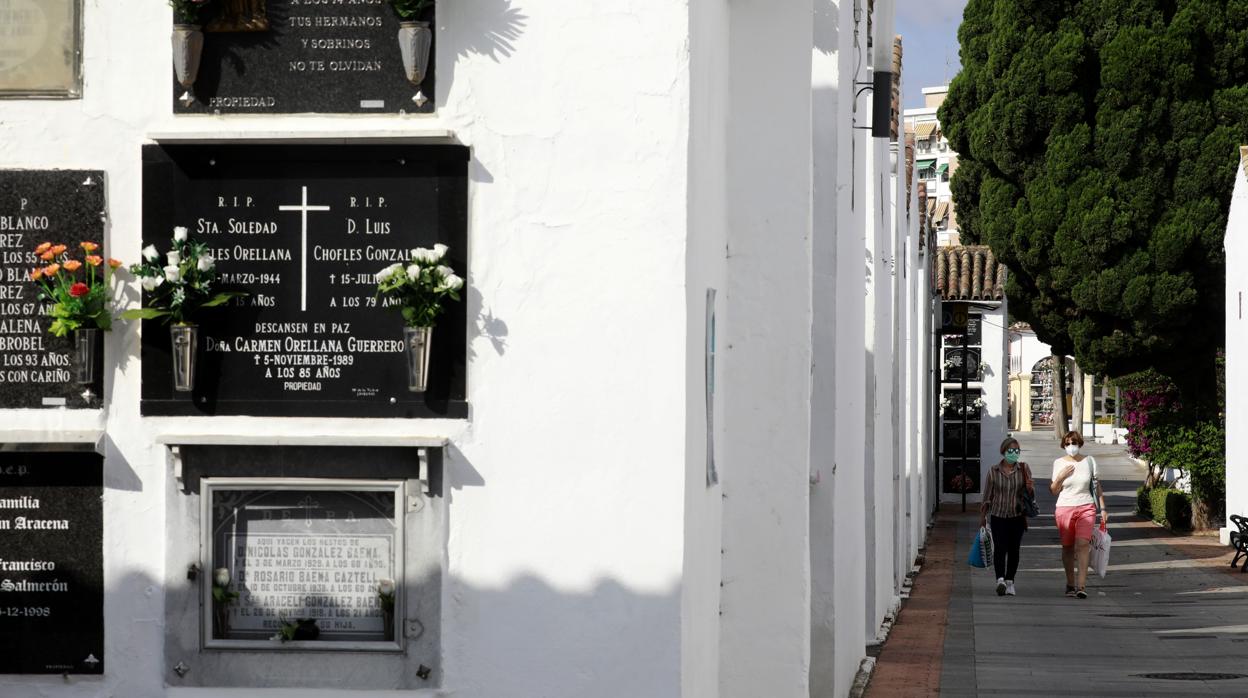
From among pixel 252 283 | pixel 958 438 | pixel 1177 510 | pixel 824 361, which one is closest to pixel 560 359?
pixel 252 283

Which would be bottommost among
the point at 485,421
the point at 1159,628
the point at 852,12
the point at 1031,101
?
the point at 1159,628

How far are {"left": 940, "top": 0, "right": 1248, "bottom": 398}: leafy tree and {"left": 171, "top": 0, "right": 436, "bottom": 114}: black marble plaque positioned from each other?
78.1 ft

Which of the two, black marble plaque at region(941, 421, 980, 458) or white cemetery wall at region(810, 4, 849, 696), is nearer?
white cemetery wall at region(810, 4, 849, 696)

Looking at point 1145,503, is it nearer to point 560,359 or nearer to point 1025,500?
point 1025,500

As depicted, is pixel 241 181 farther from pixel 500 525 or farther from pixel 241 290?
pixel 500 525

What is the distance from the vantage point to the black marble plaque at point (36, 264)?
254 inches

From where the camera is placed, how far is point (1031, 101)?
97.0 ft

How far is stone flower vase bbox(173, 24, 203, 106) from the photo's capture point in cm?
629

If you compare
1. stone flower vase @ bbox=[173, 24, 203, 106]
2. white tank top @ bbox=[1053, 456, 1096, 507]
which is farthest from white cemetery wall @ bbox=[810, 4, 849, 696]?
white tank top @ bbox=[1053, 456, 1096, 507]

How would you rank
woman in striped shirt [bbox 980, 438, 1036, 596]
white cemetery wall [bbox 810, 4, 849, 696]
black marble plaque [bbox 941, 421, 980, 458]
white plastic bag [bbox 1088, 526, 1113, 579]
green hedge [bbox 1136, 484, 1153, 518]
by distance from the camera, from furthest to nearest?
black marble plaque [bbox 941, 421, 980, 458], green hedge [bbox 1136, 484, 1153, 518], white plastic bag [bbox 1088, 526, 1113, 579], woman in striped shirt [bbox 980, 438, 1036, 596], white cemetery wall [bbox 810, 4, 849, 696]

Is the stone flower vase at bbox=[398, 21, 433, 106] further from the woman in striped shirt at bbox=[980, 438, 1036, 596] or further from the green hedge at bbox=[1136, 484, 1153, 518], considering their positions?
the green hedge at bbox=[1136, 484, 1153, 518]

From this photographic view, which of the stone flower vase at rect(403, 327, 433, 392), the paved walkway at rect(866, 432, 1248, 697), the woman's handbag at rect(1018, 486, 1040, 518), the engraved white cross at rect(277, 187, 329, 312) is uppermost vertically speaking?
the engraved white cross at rect(277, 187, 329, 312)

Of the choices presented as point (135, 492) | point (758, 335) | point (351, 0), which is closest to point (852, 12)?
point (758, 335)

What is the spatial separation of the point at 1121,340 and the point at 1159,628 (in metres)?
12.9
